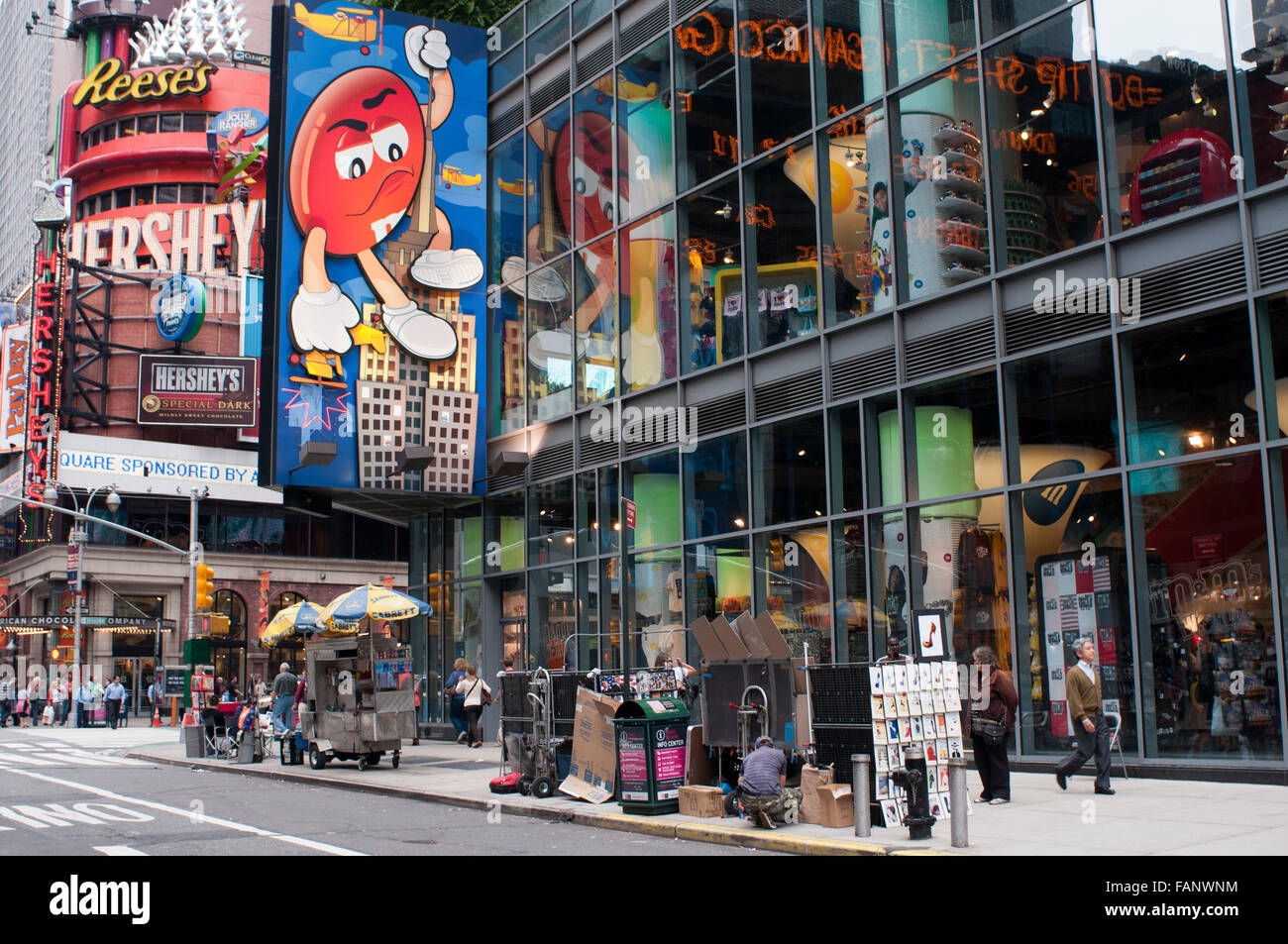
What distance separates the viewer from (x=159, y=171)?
7050 cm

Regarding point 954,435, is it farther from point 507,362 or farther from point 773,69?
point 507,362

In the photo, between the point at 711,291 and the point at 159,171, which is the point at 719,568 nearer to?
the point at 711,291

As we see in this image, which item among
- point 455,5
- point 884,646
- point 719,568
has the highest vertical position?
point 455,5

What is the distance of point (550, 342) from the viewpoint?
89.6ft

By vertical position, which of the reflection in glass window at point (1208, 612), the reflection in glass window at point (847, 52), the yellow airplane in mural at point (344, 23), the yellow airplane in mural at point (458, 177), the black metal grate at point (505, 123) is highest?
the yellow airplane in mural at point (344, 23)

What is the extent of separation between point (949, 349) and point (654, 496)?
7.41 meters

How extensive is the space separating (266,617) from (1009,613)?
51.7 metres

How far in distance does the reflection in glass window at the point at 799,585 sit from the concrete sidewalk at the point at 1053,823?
433 cm

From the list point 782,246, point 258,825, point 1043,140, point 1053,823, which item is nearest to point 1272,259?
point 1043,140

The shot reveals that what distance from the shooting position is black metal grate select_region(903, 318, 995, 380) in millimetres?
17656

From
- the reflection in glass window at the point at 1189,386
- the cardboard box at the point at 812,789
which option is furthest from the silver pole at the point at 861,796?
the reflection in glass window at the point at 1189,386

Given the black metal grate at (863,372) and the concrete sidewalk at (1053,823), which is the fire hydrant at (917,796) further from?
the black metal grate at (863,372)

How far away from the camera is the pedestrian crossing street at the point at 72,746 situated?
87.7ft
